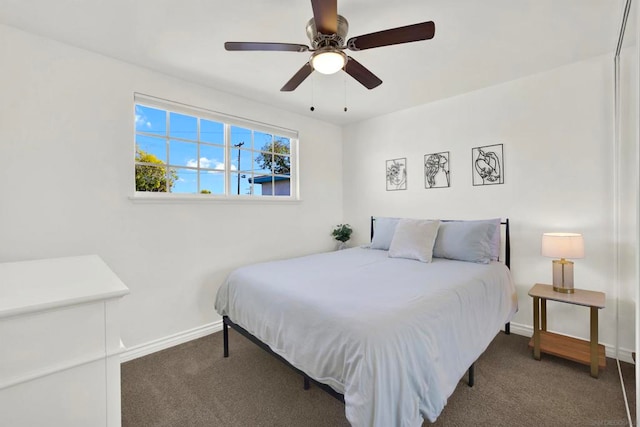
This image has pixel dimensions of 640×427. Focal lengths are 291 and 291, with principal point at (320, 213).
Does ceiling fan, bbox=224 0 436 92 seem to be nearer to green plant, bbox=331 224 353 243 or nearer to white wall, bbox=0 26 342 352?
white wall, bbox=0 26 342 352

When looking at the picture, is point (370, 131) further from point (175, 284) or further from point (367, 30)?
point (175, 284)

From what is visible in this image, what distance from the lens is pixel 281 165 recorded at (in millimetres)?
3807

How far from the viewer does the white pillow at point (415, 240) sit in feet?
9.26

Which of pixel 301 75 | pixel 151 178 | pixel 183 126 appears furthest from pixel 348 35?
pixel 151 178

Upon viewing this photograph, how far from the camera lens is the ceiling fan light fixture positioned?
68.0 inches

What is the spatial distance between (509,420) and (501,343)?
1132 mm

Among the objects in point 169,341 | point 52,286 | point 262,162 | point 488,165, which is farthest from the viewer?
point 262,162

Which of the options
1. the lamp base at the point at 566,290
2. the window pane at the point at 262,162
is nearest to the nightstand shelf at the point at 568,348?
the lamp base at the point at 566,290

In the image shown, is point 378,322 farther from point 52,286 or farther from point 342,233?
point 342,233

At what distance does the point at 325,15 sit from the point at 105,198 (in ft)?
7.17

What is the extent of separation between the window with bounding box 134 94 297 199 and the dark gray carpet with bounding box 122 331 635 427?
5.20 feet

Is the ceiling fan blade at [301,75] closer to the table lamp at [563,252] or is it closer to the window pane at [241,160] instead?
the window pane at [241,160]

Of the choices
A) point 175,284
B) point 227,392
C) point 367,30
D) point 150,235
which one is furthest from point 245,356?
point 367,30

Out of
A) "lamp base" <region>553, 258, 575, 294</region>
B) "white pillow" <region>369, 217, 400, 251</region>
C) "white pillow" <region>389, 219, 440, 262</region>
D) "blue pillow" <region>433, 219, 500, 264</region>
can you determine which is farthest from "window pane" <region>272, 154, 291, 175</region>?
"lamp base" <region>553, 258, 575, 294</region>
